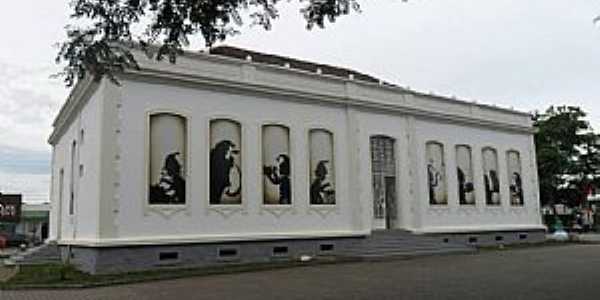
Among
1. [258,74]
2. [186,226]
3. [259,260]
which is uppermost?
[258,74]

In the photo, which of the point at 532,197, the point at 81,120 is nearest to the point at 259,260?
the point at 81,120

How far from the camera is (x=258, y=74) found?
20.5m

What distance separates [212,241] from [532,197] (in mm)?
18735

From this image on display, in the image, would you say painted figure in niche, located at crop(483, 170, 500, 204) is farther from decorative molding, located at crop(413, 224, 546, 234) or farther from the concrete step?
the concrete step

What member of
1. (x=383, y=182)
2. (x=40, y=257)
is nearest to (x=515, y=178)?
(x=383, y=182)

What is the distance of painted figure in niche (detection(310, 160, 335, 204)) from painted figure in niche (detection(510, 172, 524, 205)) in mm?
11692

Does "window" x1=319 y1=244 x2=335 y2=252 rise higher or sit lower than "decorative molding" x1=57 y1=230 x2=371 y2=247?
lower

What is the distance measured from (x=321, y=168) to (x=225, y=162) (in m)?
4.08

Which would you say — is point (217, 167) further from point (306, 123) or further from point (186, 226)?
point (306, 123)

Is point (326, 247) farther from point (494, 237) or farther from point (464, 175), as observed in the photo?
point (494, 237)

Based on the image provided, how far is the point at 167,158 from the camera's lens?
1811 cm

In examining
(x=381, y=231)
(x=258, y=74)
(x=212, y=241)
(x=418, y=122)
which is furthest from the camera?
(x=418, y=122)

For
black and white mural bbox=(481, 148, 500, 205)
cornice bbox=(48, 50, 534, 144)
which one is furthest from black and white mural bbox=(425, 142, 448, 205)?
black and white mural bbox=(481, 148, 500, 205)

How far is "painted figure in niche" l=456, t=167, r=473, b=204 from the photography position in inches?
1036
